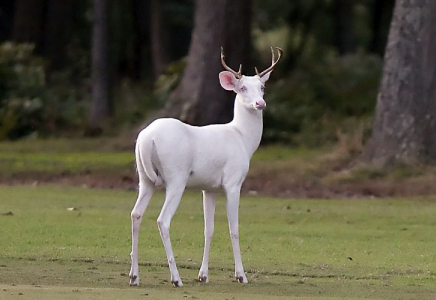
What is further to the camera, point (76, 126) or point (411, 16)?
point (76, 126)

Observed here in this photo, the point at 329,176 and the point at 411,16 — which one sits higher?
the point at 411,16

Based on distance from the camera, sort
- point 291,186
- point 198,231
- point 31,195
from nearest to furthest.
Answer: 1. point 198,231
2. point 31,195
3. point 291,186

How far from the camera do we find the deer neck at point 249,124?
1252 centimetres

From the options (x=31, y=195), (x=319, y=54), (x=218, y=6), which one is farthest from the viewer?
(x=319, y=54)

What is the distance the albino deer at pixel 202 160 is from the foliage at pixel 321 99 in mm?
15104

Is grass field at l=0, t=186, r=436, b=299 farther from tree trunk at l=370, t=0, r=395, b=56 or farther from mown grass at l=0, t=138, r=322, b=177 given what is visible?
tree trunk at l=370, t=0, r=395, b=56

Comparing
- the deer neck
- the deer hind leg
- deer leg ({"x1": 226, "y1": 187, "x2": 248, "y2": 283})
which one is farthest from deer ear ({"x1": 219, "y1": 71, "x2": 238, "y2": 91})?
the deer hind leg

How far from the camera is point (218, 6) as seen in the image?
2736 centimetres

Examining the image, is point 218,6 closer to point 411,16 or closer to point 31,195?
point 411,16

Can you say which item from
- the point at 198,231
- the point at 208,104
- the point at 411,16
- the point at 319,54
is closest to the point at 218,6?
the point at 208,104

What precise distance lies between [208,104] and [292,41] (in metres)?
23.0

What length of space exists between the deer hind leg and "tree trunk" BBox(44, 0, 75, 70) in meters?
33.2

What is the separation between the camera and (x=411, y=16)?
2311 centimetres

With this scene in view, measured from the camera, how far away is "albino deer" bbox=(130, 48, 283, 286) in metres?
11.6
